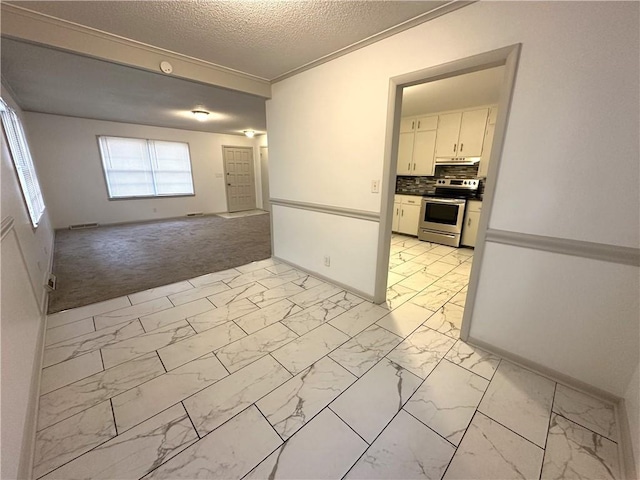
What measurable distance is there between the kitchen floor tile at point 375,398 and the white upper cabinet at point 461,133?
A: 4044mm

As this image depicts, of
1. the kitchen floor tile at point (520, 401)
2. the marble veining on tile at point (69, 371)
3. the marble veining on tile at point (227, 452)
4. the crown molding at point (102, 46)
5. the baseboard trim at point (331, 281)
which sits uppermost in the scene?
the crown molding at point (102, 46)

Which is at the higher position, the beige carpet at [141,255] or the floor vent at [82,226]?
the floor vent at [82,226]

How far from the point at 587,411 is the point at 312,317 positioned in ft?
6.13

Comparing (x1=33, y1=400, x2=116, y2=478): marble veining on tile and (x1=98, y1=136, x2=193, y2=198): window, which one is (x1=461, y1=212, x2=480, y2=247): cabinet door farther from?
(x1=98, y1=136, x2=193, y2=198): window

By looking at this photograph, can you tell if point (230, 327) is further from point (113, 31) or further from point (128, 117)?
point (128, 117)

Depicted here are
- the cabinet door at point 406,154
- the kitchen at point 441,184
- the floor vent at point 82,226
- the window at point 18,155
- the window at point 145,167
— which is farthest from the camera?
the window at point 145,167

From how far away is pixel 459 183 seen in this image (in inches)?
178

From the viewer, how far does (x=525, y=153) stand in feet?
5.15

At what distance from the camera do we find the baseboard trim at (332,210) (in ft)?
8.06

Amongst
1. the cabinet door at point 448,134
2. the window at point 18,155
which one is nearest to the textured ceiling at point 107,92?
the window at point 18,155

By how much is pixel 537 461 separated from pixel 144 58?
390 cm

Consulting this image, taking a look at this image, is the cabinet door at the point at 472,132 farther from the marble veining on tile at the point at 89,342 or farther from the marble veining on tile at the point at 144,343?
the marble veining on tile at the point at 89,342

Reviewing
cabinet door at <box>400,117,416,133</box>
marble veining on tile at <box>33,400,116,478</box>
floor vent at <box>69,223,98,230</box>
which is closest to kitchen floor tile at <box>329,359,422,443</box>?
marble veining on tile at <box>33,400,116,478</box>

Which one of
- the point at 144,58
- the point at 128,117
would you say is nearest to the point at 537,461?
the point at 144,58
